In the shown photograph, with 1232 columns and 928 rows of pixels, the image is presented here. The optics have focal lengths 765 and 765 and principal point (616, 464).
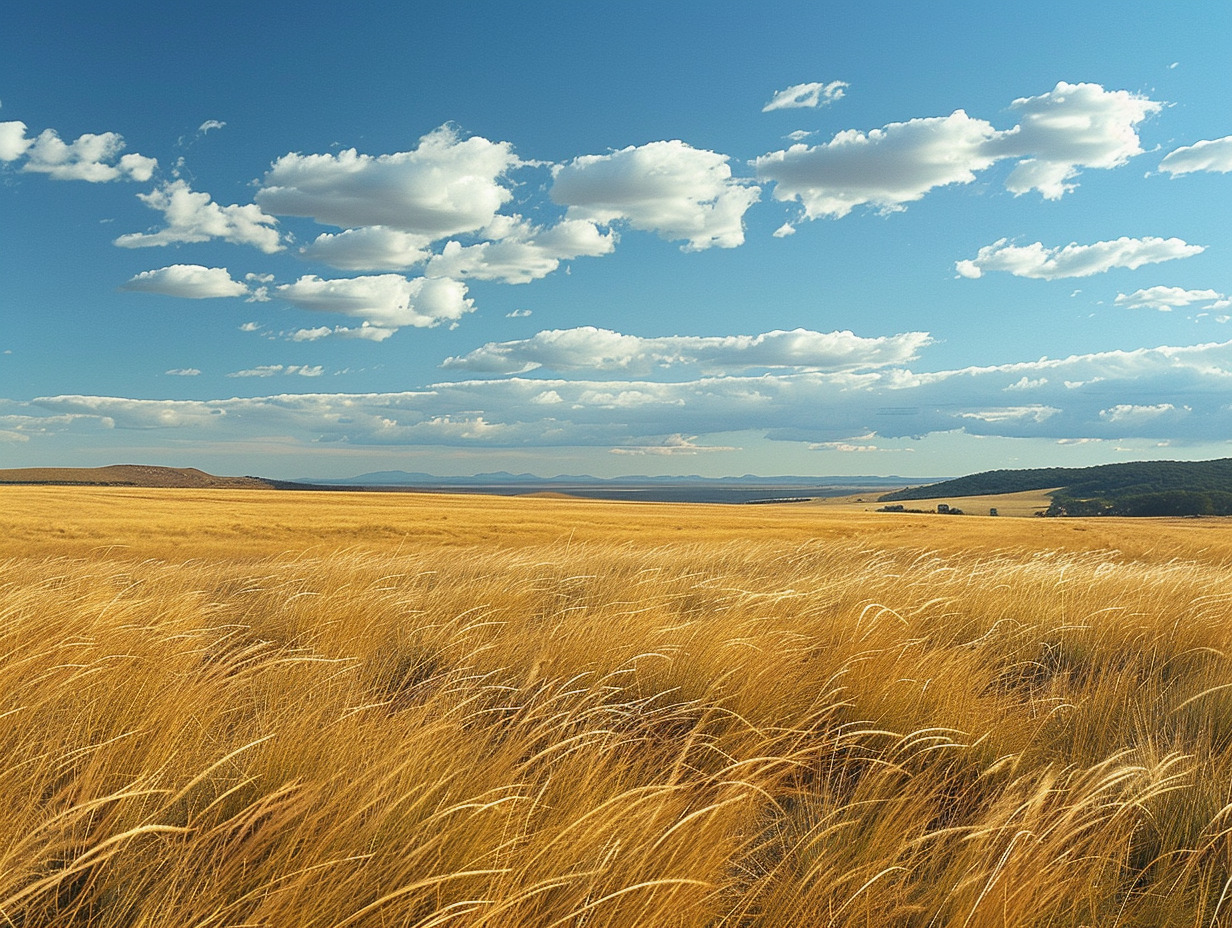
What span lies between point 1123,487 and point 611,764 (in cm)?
12992

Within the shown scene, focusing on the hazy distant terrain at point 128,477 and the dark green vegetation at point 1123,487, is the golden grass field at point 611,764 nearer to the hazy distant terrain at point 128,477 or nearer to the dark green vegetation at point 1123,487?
the dark green vegetation at point 1123,487

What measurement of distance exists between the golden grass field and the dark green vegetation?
250 ft

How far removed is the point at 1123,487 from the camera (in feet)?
363

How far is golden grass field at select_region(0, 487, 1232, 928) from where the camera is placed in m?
2.24

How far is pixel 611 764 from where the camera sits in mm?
3260

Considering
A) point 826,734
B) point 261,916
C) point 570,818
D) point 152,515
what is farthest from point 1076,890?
point 152,515

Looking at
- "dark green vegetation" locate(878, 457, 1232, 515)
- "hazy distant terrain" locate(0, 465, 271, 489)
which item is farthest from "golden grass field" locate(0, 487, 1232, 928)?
"hazy distant terrain" locate(0, 465, 271, 489)

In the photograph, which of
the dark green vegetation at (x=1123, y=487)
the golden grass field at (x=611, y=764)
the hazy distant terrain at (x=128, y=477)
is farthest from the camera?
the hazy distant terrain at (x=128, y=477)

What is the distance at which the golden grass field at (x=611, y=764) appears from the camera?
7.36 ft

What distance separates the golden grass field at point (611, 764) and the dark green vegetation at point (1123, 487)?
7622 cm

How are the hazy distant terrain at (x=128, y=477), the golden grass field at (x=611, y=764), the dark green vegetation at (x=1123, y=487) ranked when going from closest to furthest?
the golden grass field at (x=611, y=764)
the dark green vegetation at (x=1123, y=487)
the hazy distant terrain at (x=128, y=477)

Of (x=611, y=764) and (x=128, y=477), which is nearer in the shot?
(x=611, y=764)

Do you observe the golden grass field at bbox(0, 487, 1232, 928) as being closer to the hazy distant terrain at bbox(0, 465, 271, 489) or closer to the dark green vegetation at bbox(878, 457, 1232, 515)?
the dark green vegetation at bbox(878, 457, 1232, 515)

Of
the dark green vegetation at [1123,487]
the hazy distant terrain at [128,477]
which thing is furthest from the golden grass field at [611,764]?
the hazy distant terrain at [128,477]
